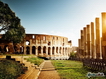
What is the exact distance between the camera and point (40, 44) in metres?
39.7

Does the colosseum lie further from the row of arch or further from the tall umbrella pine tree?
the tall umbrella pine tree

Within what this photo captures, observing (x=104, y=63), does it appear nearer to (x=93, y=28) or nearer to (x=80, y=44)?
(x=93, y=28)

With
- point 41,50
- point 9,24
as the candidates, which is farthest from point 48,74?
point 41,50

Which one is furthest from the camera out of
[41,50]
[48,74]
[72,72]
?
[41,50]

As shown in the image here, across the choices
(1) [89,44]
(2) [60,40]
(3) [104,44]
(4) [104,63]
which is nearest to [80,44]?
(1) [89,44]

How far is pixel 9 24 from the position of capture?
77.9ft

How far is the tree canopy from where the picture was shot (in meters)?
21.7

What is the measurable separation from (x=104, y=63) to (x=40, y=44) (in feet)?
101

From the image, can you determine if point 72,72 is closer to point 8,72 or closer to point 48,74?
point 48,74

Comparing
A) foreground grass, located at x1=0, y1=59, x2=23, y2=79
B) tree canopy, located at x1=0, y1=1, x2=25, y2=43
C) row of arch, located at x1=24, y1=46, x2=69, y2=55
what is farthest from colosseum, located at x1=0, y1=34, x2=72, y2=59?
foreground grass, located at x1=0, y1=59, x2=23, y2=79

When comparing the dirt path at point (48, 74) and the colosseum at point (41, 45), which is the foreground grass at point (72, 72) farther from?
the colosseum at point (41, 45)

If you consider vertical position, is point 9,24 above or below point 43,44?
above

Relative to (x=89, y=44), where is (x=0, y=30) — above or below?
above

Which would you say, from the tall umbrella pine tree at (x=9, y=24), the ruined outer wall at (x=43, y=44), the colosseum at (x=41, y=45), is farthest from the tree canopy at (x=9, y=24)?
the ruined outer wall at (x=43, y=44)
